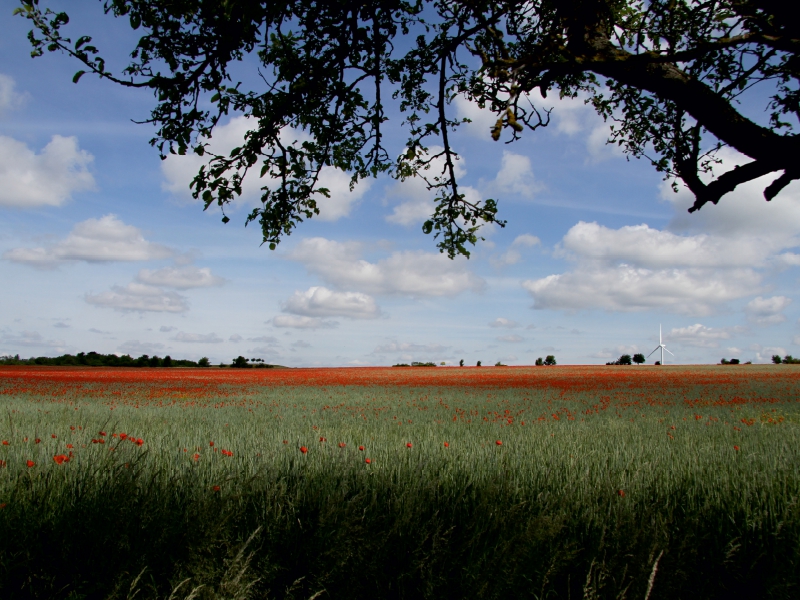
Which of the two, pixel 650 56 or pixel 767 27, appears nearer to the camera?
pixel 650 56

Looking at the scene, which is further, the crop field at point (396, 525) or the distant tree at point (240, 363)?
the distant tree at point (240, 363)

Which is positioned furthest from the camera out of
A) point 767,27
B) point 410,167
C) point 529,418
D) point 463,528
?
point 529,418

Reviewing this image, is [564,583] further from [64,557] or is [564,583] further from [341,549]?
[64,557]

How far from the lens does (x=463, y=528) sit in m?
3.70

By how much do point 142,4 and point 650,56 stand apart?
5786mm

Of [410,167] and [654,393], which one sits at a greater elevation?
[410,167]

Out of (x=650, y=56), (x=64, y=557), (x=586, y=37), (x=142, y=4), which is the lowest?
(x=64, y=557)

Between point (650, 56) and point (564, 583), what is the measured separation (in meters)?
4.78

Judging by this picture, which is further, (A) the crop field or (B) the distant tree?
(B) the distant tree

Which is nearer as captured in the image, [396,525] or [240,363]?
[396,525]

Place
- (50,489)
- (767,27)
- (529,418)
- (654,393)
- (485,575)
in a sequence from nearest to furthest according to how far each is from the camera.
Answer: (485,575)
(50,489)
(767,27)
(529,418)
(654,393)

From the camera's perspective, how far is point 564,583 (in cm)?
336

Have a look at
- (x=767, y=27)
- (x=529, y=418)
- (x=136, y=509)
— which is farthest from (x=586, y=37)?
(x=529, y=418)

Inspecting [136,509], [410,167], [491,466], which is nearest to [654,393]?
[410,167]
